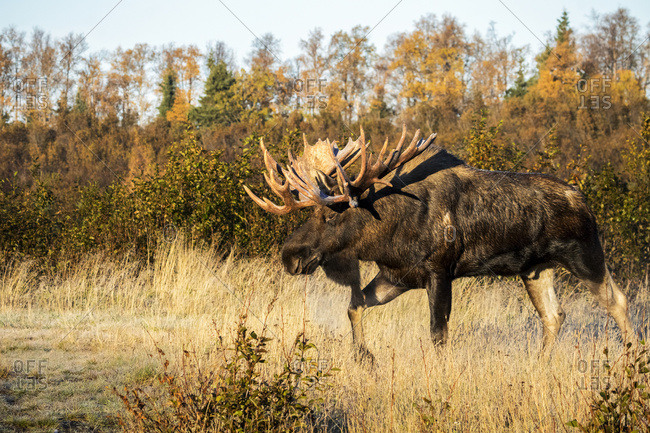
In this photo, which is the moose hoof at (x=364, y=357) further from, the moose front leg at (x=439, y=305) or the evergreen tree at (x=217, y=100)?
the evergreen tree at (x=217, y=100)

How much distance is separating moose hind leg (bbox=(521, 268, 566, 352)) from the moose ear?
202 cm

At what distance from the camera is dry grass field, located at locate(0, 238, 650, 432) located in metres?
4.09

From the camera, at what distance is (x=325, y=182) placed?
562cm

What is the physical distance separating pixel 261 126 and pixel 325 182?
29.0 m

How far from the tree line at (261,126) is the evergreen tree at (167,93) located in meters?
0.10

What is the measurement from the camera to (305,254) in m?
5.48

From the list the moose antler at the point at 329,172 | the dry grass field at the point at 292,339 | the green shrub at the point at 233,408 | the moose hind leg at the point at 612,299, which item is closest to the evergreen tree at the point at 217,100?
the dry grass field at the point at 292,339

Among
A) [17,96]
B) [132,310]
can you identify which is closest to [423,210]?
[132,310]

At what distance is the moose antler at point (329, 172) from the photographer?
5.39 m

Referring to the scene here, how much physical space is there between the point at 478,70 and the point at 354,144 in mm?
43059

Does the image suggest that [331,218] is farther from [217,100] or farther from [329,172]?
[217,100]

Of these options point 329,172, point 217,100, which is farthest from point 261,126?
point 329,172

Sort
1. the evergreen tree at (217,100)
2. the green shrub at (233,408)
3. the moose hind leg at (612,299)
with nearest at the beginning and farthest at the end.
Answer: the green shrub at (233,408)
the moose hind leg at (612,299)
the evergreen tree at (217,100)

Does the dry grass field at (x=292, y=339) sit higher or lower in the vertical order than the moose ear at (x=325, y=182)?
lower
